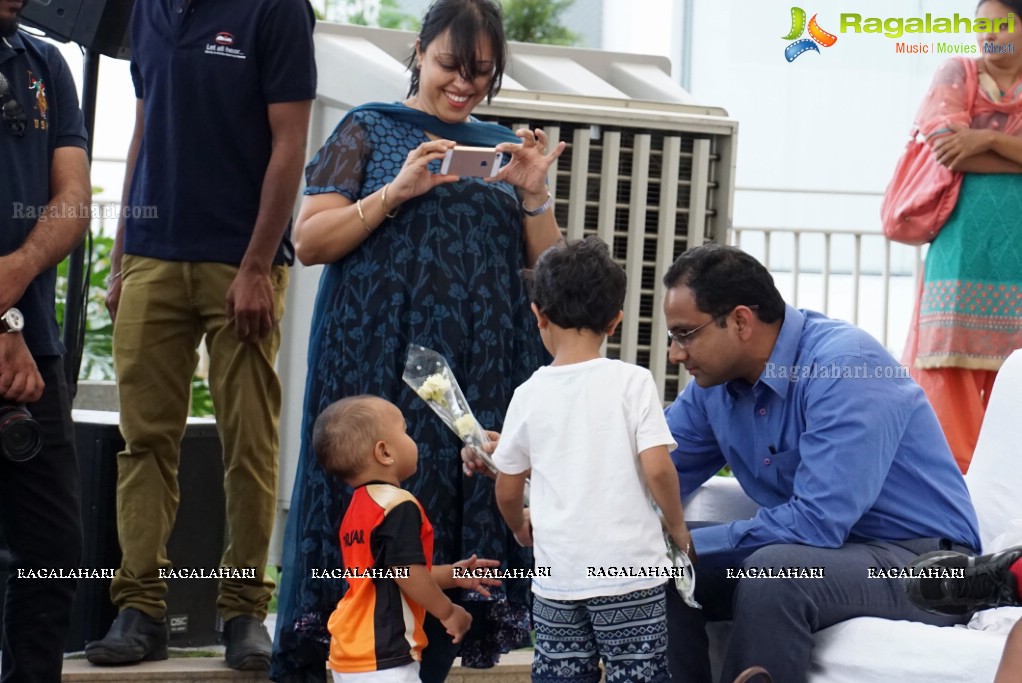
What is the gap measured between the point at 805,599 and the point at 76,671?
1.64 metres

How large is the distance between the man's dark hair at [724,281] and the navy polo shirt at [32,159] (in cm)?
125

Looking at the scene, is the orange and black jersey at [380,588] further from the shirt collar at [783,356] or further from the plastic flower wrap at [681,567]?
the shirt collar at [783,356]

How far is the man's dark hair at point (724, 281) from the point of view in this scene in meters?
2.66

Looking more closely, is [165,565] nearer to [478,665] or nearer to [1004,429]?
[478,665]

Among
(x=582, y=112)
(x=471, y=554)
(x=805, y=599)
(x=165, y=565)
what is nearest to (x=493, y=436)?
(x=471, y=554)

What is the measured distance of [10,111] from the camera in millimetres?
2627

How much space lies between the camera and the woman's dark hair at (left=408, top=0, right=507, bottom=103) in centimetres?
287

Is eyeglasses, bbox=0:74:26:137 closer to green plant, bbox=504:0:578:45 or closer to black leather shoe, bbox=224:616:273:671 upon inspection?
black leather shoe, bbox=224:616:273:671

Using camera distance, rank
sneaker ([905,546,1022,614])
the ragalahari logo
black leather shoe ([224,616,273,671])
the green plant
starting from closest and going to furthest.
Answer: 1. sneaker ([905,546,1022,614])
2. black leather shoe ([224,616,273,671])
3. the ragalahari logo
4. the green plant

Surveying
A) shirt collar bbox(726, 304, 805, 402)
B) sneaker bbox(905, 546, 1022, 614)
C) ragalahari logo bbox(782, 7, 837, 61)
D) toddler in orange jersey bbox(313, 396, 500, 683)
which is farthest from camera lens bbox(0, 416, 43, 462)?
ragalahari logo bbox(782, 7, 837, 61)

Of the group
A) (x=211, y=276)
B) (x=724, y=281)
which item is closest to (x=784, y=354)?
Answer: (x=724, y=281)

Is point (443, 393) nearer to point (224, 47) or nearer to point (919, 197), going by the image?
point (224, 47)

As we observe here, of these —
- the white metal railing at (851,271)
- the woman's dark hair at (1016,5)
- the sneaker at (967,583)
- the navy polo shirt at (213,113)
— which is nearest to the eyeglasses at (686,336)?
the sneaker at (967,583)

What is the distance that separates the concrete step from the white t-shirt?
91cm
